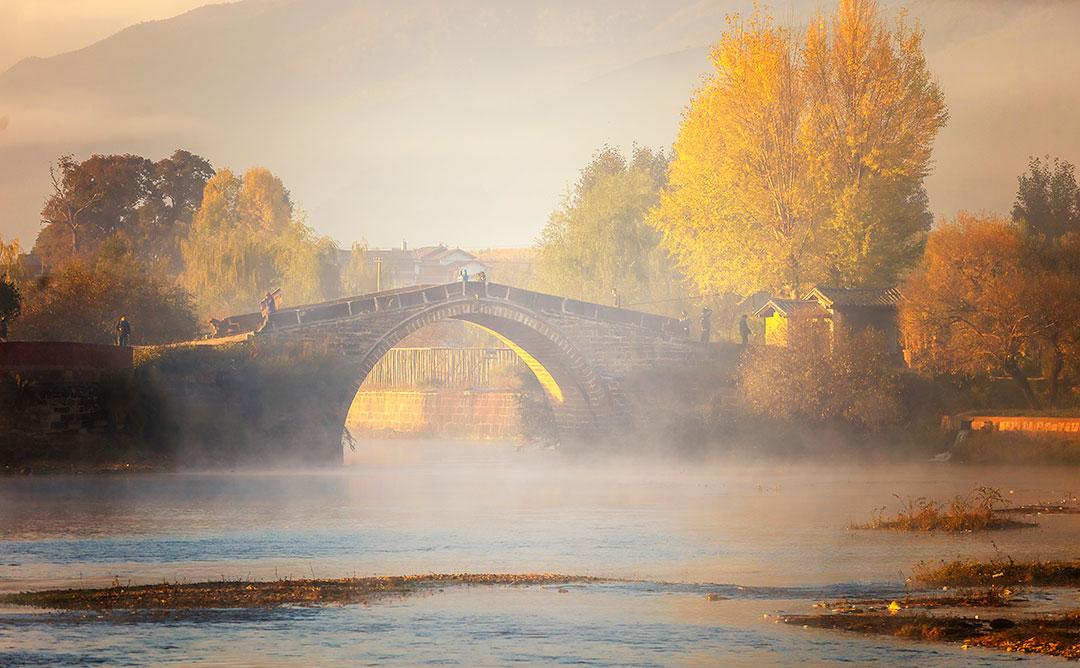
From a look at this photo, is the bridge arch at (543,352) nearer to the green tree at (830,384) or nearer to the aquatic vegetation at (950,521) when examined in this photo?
the green tree at (830,384)

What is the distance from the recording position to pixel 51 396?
52.8 m

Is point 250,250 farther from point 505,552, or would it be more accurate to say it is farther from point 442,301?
point 505,552

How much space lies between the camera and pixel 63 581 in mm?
27859

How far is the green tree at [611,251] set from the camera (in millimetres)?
97312

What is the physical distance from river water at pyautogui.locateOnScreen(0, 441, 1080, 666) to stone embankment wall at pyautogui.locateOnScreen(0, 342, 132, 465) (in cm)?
226

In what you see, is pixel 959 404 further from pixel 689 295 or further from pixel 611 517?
pixel 689 295

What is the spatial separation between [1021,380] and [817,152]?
1334 cm

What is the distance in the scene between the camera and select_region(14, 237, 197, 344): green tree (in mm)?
65438

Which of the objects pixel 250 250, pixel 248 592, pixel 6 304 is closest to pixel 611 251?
pixel 250 250

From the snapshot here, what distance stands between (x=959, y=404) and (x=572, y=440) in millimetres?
15343

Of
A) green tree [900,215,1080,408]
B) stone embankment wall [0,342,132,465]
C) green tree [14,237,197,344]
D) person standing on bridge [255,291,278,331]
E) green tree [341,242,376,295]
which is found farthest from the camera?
green tree [341,242,376,295]

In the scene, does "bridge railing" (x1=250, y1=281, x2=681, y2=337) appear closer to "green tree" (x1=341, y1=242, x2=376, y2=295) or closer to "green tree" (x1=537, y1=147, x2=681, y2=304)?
"green tree" (x1=537, y1=147, x2=681, y2=304)

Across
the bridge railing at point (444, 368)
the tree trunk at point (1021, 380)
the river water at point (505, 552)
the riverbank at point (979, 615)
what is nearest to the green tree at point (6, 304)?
the river water at point (505, 552)

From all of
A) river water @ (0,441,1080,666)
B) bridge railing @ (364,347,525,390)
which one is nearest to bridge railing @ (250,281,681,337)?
river water @ (0,441,1080,666)
